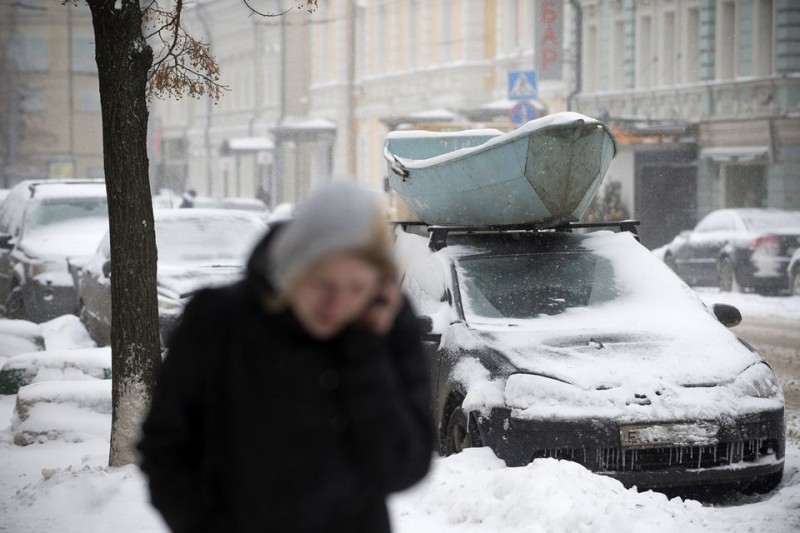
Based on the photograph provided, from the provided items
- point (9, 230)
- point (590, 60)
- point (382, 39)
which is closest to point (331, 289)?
point (9, 230)

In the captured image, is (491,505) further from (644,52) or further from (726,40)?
(644,52)

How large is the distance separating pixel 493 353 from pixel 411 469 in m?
4.16

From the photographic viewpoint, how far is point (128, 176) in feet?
24.2

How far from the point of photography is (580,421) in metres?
6.56

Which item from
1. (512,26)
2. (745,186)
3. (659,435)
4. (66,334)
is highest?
(512,26)

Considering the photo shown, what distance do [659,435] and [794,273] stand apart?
54.0 ft

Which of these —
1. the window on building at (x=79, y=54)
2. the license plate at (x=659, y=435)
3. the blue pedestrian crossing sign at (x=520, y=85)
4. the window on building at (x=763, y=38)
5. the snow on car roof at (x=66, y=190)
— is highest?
the window on building at (x=79, y=54)

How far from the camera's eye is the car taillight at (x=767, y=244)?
75.3 ft

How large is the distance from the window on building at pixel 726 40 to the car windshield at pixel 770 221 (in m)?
9.84

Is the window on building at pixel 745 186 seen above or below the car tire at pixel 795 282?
above

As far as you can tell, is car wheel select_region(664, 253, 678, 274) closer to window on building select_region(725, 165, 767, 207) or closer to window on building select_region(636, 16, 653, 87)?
window on building select_region(725, 165, 767, 207)

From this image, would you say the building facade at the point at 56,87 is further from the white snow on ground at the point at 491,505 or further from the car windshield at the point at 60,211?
the white snow on ground at the point at 491,505

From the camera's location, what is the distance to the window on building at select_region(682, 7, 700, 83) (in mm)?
34750

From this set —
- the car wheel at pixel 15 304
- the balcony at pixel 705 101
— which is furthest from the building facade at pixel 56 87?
the car wheel at pixel 15 304
